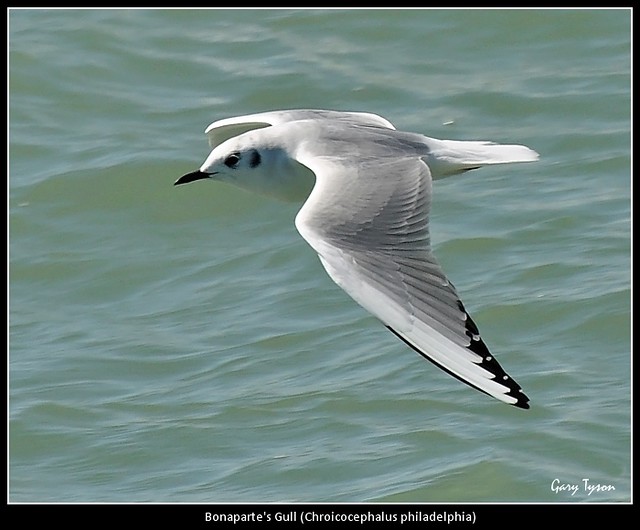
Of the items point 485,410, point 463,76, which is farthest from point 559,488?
point 463,76

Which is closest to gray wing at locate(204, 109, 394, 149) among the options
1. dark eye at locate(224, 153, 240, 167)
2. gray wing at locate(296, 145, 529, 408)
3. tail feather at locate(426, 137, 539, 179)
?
dark eye at locate(224, 153, 240, 167)

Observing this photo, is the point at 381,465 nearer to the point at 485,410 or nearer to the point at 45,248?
the point at 485,410

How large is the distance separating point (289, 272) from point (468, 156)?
186 centimetres

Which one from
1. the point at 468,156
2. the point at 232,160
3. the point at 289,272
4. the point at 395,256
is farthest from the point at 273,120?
the point at 395,256

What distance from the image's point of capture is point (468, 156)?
5.16 metres

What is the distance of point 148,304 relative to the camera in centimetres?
674

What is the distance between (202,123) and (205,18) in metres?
1.30

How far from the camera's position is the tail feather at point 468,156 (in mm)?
5117

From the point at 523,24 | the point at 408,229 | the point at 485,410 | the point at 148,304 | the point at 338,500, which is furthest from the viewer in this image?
the point at 523,24

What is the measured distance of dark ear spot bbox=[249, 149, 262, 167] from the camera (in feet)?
17.5

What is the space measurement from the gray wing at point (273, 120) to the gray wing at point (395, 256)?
2.32 feet

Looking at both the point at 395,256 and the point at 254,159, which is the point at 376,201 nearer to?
the point at 395,256

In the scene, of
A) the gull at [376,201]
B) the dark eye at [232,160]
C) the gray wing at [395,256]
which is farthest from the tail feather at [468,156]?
the dark eye at [232,160]

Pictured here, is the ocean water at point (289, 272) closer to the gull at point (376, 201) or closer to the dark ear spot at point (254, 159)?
the gull at point (376, 201)
